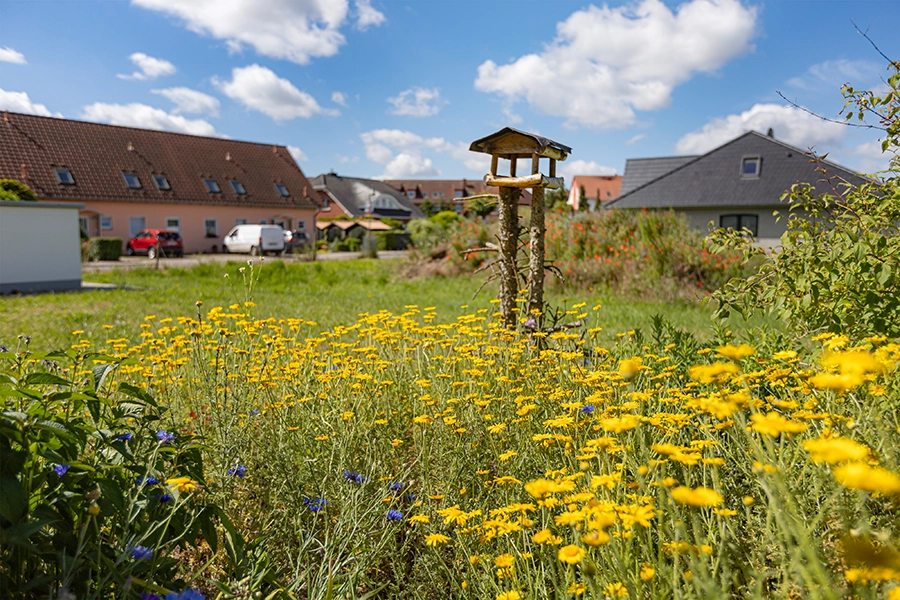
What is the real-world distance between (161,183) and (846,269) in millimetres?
33531

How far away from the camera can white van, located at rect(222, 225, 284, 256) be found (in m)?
29.7

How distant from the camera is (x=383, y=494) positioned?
2463 mm

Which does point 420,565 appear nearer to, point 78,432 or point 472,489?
point 472,489

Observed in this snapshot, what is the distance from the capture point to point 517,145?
564 cm

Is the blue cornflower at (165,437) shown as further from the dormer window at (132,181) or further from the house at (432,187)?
the house at (432,187)

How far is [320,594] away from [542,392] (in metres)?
1.38

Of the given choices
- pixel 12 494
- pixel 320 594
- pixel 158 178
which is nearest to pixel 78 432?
pixel 12 494

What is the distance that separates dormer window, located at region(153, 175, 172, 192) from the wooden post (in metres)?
30.3

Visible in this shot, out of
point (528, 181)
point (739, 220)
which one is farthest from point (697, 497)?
point (739, 220)

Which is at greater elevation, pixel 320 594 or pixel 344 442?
pixel 344 442

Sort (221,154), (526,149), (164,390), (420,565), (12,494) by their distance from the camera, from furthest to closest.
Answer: (221,154) → (526,149) → (164,390) → (420,565) → (12,494)

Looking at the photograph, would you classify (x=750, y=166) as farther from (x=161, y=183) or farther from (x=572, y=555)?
(x=572, y=555)

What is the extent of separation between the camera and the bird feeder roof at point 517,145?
216 inches

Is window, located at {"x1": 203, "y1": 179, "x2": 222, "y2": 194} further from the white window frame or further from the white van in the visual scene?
the white van
